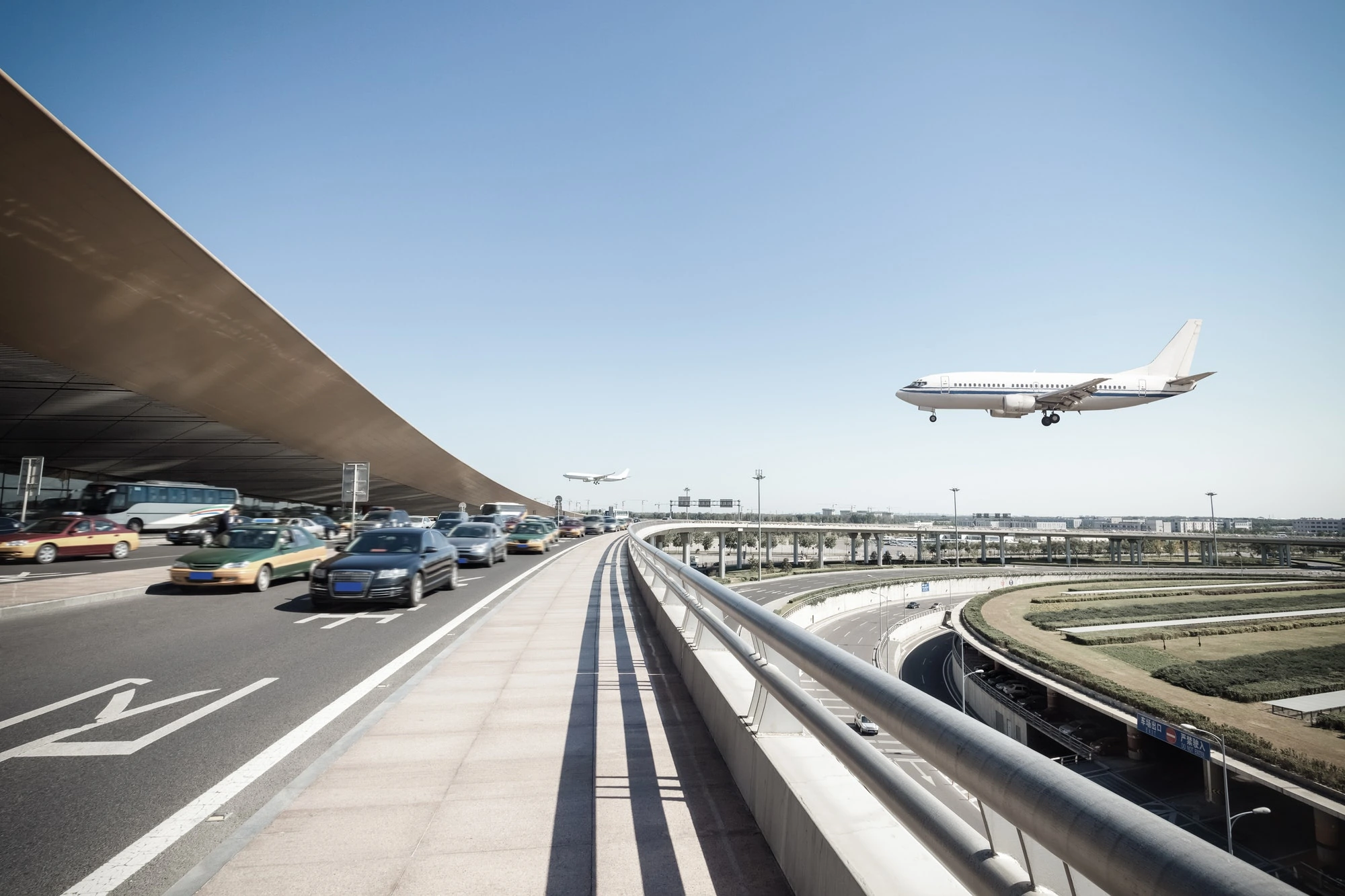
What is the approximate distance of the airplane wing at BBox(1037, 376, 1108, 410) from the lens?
4219 centimetres

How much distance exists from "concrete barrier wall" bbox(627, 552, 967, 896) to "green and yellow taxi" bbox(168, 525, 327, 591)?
13.9m

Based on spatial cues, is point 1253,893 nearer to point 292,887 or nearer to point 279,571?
point 292,887

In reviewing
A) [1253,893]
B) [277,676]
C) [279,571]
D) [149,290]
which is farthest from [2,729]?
[149,290]

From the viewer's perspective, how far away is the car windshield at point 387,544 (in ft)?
45.9

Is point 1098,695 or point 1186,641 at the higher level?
point 1186,641

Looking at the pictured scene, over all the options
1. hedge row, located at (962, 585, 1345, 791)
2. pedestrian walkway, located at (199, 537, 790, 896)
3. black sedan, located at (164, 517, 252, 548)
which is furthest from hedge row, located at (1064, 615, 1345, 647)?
black sedan, located at (164, 517, 252, 548)

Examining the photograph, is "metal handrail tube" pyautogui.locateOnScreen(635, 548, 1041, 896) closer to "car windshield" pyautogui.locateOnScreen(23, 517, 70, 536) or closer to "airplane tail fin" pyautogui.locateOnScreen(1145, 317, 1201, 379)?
"car windshield" pyautogui.locateOnScreen(23, 517, 70, 536)

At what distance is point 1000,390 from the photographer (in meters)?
45.4

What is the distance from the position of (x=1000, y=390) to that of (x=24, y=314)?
50.1m

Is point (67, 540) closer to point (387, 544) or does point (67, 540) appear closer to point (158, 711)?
point (387, 544)

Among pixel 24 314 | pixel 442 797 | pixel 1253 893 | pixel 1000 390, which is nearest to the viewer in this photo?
pixel 1253 893

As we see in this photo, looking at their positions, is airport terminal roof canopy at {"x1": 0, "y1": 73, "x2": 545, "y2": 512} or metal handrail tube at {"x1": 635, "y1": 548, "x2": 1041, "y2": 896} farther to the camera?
airport terminal roof canopy at {"x1": 0, "y1": 73, "x2": 545, "y2": 512}

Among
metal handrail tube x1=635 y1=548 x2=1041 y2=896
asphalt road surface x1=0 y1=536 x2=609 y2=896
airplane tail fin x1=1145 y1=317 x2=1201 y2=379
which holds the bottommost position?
asphalt road surface x1=0 y1=536 x2=609 y2=896

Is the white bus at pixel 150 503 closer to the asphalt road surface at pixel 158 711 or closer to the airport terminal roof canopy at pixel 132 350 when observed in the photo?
the airport terminal roof canopy at pixel 132 350
